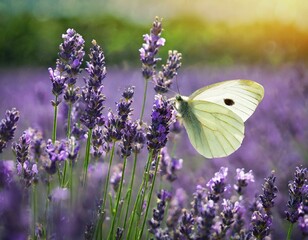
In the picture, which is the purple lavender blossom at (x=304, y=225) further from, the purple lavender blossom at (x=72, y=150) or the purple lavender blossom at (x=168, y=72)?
the purple lavender blossom at (x=72, y=150)

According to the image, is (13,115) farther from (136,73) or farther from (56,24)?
(56,24)

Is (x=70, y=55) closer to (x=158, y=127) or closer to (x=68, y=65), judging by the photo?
(x=68, y=65)

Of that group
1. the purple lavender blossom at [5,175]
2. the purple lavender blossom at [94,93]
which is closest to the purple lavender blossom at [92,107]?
the purple lavender blossom at [94,93]

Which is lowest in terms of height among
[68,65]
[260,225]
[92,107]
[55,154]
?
[260,225]

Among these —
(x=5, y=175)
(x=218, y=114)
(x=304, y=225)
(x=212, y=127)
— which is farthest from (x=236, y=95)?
(x=5, y=175)

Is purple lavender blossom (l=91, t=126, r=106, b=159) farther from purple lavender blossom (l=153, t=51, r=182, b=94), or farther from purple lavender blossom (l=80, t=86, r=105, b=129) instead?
purple lavender blossom (l=153, t=51, r=182, b=94)
